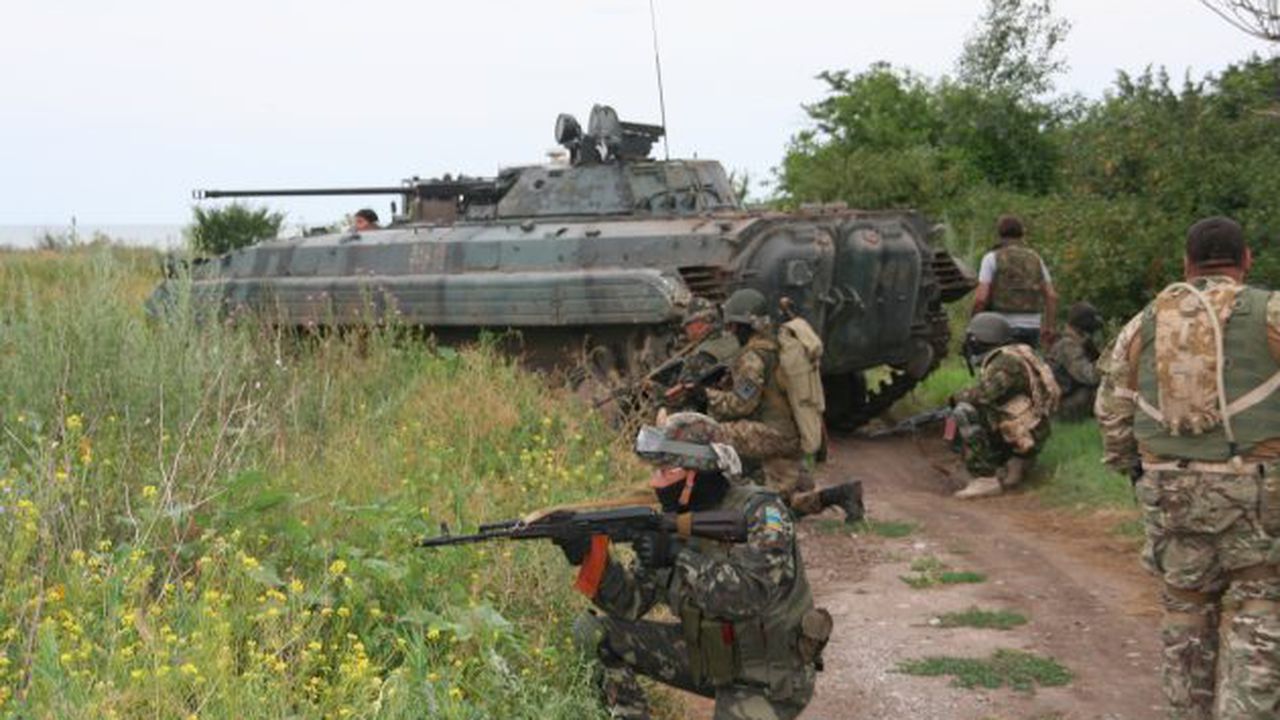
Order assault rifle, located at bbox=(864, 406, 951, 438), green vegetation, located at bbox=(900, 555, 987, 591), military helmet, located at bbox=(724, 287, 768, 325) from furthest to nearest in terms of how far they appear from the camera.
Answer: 1. assault rifle, located at bbox=(864, 406, 951, 438)
2. military helmet, located at bbox=(724, 287, 768, 325)
3. green vegetation, located at bbox=(900, 555, 987, 591)

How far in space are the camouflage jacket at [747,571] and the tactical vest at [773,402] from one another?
434 cm

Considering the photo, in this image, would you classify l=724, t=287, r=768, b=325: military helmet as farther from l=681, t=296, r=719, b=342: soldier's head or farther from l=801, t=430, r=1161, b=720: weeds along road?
l=801, t=430, r=1161, b=720: weeds along road

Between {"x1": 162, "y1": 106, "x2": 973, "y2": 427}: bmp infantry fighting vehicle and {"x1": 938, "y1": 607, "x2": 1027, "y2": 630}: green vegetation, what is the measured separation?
4319 millimetres

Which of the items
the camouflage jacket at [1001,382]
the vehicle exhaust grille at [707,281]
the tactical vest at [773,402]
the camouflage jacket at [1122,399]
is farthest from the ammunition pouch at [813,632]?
the vehicle exhaust grille at [707,281]

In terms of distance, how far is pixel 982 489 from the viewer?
11766mm

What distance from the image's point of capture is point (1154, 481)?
5.93 metres

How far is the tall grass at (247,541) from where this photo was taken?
16.3 feet

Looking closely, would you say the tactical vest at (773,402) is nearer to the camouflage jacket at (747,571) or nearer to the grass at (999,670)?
the grass at (999,670)

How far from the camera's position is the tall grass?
4957 millimetres

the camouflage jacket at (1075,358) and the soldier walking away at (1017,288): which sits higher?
the soldier walking away at (1017,288)

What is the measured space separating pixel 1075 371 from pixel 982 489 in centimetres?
157

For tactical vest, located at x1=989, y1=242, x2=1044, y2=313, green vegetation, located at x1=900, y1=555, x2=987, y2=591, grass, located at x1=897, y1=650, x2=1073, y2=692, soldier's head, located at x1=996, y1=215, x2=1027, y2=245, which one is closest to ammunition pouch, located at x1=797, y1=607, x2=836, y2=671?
grass, located at x1=897, y1=650, x2=1073, y2=692

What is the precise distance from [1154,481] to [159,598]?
3306 mm

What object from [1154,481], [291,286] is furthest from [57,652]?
[291,286]
